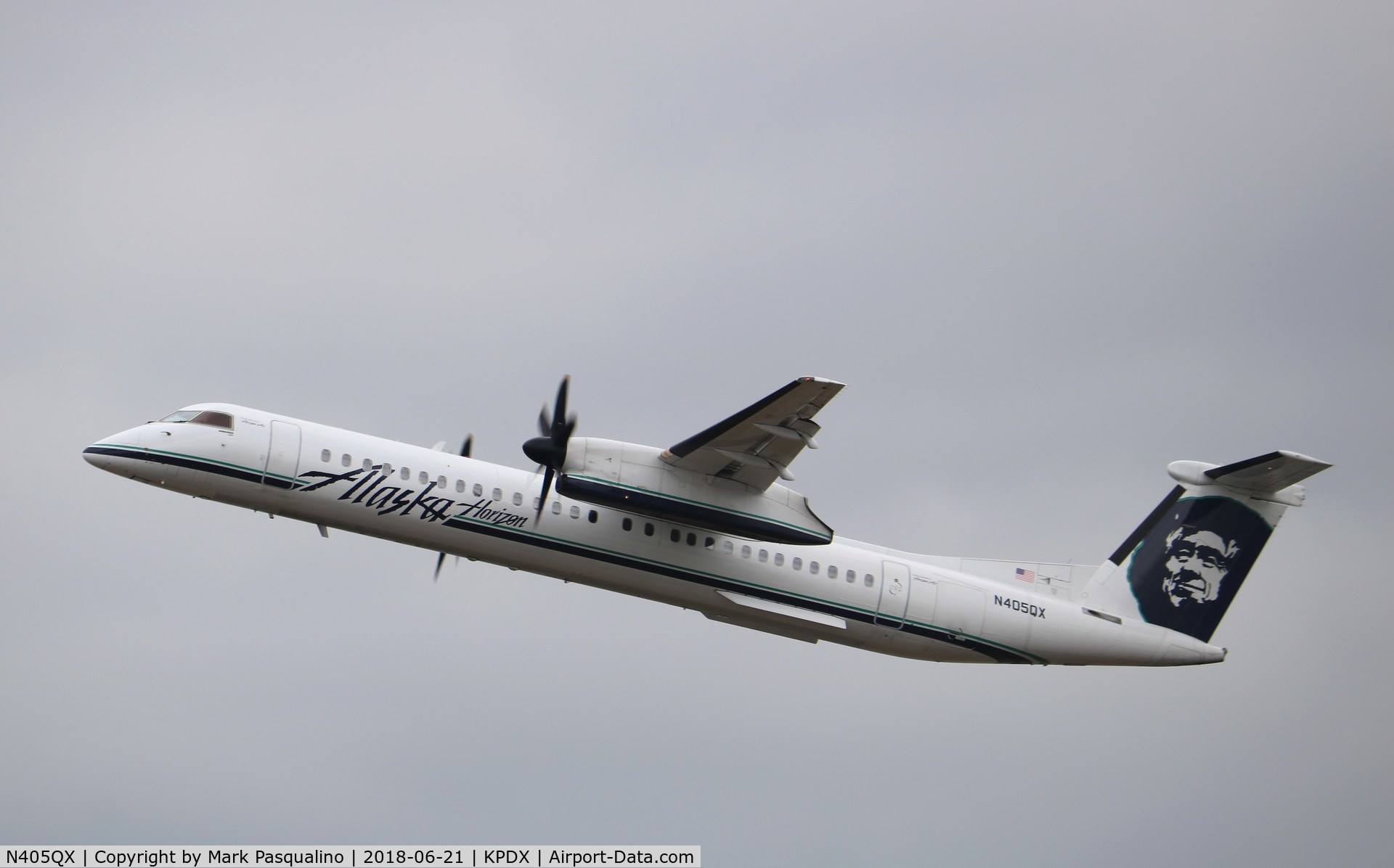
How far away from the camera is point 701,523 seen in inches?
1065

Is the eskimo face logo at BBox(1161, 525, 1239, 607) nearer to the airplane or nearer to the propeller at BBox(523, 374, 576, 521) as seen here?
the airplane

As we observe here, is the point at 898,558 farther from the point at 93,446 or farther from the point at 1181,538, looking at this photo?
the point at 93,446

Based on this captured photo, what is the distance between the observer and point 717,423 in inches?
1009

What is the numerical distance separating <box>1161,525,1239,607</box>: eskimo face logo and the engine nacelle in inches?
363

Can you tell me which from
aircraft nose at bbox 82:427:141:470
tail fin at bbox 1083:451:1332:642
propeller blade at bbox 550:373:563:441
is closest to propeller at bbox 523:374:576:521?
propeller blade at bbox 550:373:563:441

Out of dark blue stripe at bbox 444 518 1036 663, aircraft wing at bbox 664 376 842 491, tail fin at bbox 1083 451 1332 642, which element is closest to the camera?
aircraft wing at bbox 664 376 842 491

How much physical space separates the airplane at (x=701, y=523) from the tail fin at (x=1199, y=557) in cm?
7

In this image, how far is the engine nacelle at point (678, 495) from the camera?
86.1 ft

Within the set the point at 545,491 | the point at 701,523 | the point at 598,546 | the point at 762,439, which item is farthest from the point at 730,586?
the point at 545,491

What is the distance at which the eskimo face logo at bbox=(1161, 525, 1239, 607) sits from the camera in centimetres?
3128

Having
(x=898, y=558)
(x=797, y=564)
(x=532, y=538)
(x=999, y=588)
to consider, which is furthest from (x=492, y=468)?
(x=999, y=588)

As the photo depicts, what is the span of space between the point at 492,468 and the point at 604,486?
264cm

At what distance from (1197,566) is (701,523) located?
40.7 feet

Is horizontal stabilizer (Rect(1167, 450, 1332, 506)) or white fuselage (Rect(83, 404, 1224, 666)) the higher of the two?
horizontal stabilizer (Rect(1167, 450, 1332, 506))
